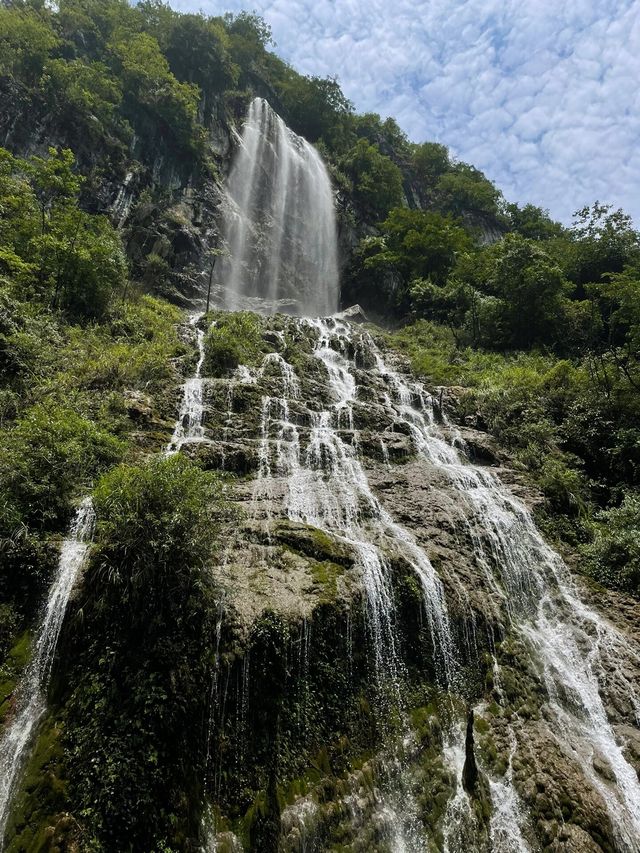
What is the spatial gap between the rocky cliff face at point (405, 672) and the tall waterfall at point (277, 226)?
1972 centimetres

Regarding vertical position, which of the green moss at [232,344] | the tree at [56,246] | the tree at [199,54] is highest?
the tree at [199,54]

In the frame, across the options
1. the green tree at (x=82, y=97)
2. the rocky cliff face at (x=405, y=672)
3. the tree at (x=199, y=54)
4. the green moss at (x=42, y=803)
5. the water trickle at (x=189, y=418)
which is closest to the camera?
the green moss at (x=42, y=803)

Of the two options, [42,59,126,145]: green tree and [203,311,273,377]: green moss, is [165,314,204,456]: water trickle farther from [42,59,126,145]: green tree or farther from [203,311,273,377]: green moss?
[42,59,126,145]: green tree

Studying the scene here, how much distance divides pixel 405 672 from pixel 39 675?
525 centimetres

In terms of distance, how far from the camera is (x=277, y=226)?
107 ft

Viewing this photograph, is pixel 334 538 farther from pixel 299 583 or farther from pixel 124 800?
pixel 124 800

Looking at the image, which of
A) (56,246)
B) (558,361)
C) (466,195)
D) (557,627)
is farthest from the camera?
(466,195)

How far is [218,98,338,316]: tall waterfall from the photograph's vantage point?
2969 cm

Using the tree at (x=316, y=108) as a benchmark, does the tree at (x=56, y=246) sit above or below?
below

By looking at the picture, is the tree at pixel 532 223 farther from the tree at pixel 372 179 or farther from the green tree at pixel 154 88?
the green tree at pixel 154 88

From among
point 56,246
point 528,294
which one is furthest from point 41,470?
point 528,294

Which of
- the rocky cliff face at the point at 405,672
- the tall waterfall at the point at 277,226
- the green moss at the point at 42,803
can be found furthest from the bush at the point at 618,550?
the tall waterfall at the point at 277,226

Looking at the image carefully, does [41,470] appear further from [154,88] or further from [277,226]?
[154,88]

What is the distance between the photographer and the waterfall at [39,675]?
5.10 meters
